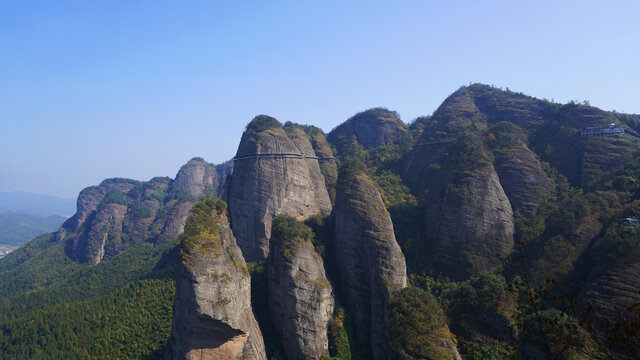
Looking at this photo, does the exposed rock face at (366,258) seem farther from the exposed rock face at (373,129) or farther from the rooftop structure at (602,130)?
the exposed rock face at (373,129)

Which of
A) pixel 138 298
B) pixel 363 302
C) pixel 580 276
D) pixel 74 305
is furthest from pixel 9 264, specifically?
pixel 580 276

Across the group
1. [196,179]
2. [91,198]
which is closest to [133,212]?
[196,179]

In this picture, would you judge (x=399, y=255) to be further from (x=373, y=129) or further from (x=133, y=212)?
(x=133, y=212)

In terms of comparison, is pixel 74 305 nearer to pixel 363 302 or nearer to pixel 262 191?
pixel 262 191

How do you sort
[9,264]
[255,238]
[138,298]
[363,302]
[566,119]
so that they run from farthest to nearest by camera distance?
[9,264] < [566,119] < [138,298] < [255,238] < [363,302]

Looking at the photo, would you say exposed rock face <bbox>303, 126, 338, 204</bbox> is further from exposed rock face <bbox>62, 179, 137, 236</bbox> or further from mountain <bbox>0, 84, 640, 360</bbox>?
exposed rock face <bbox>62, 179, 137, 236</bbox>
